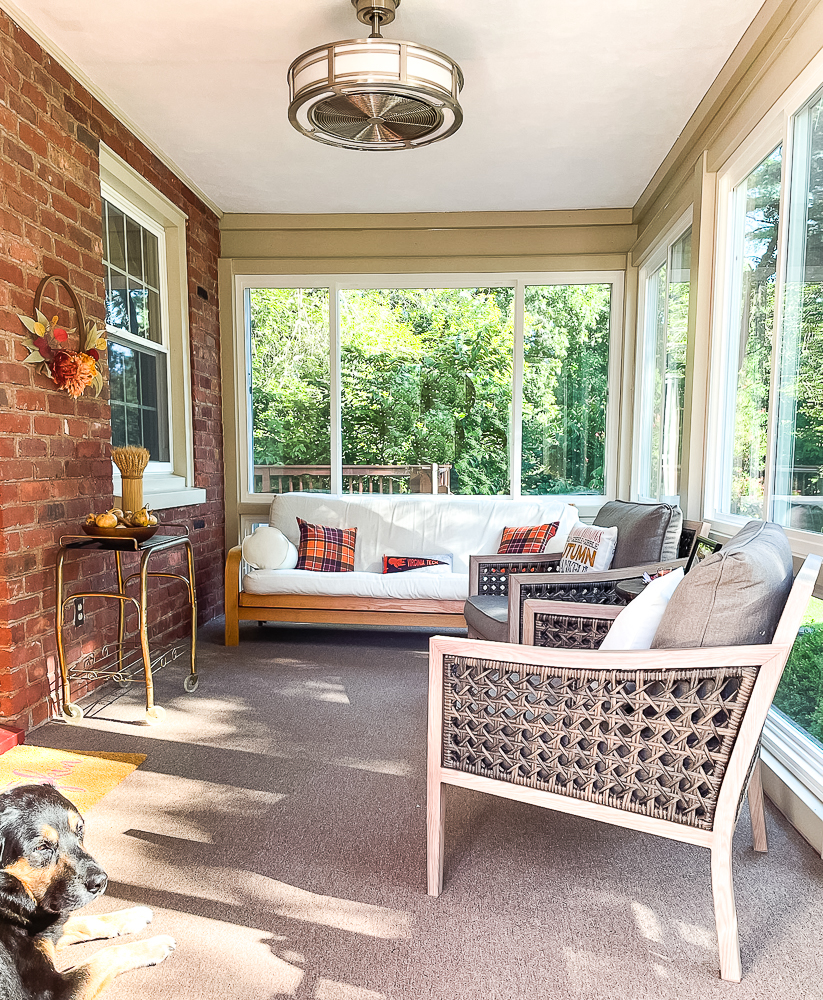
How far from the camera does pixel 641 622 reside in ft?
5.24

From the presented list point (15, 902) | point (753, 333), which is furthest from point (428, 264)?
point (15, 902)

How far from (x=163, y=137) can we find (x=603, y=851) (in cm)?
381

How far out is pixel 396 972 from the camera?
55.4 inches

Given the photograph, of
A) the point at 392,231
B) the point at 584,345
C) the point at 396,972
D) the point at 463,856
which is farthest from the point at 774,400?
the point at 392,231

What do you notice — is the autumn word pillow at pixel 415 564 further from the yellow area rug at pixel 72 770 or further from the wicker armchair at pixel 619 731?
the wicker armchair at pixel 619 731

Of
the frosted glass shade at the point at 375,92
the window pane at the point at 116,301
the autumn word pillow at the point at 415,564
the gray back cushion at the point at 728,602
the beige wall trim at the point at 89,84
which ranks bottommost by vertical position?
the autumn word pillow at the point at 415,564

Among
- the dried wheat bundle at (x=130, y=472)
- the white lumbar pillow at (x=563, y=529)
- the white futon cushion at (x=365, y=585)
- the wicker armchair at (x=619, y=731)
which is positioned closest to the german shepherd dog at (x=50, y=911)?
the wicker armchair at (x=619, y=731)

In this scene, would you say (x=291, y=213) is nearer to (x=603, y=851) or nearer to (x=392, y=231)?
(x=392, y=231)

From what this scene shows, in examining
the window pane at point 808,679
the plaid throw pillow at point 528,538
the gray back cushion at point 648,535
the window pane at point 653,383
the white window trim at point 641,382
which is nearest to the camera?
the window pane at point 808,679

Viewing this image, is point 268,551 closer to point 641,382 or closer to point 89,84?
point 89,84

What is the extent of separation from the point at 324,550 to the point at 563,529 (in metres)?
1.49

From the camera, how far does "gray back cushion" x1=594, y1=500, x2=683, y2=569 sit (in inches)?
113

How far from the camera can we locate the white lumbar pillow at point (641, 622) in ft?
5.22

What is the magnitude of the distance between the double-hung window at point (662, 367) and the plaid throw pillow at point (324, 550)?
6.40 ft
